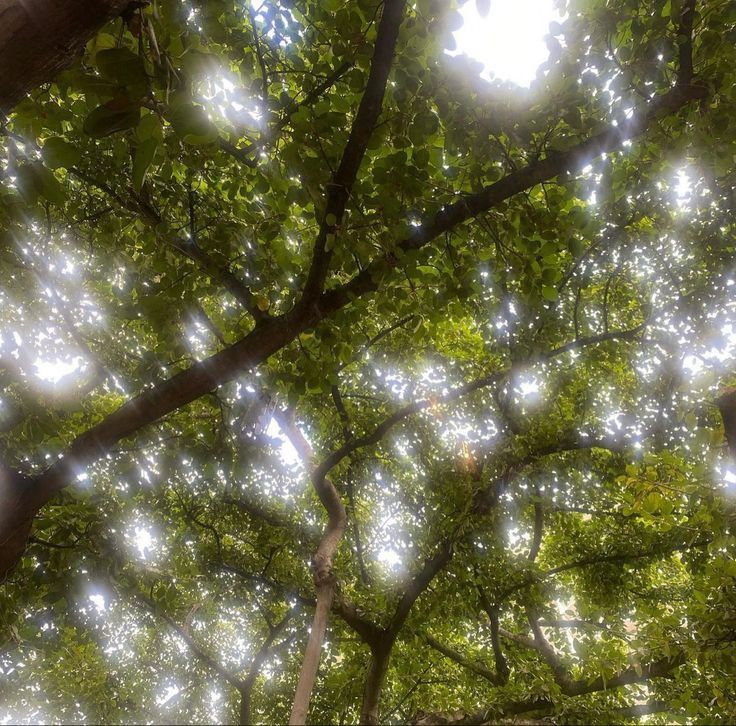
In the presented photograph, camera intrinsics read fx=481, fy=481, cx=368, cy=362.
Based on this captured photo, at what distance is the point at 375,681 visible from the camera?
6547 millimetres

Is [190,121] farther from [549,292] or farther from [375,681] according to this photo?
[375,681]

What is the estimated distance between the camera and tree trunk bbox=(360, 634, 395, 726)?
21.0 feet

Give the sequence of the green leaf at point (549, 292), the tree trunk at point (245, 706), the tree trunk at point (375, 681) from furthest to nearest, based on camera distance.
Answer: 1. the tree trunk at point (245, 706)
2. the tree trunk at point (375, 681)
3. the green leaf at point (549, 292)

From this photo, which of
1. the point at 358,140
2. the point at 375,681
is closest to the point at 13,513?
the point at 358,140

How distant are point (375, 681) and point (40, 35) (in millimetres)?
7508

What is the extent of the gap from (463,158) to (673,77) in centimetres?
132

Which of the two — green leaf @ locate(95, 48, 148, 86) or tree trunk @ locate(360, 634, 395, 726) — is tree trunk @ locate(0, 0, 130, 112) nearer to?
green leaf @ locate(95, 48, 148, 86)

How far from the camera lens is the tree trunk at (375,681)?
→ 6.40 m

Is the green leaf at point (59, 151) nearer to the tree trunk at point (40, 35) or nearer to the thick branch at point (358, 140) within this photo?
the tree trunk at point (40, 35)

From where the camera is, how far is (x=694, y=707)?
9.86ft

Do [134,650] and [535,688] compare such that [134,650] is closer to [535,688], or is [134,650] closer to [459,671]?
[459,671]

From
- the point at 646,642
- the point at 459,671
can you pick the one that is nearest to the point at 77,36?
the point at 646,642

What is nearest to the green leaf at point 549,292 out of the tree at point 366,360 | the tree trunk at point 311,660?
the tree at point 366,360

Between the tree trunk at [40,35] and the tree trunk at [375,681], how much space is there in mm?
7090
